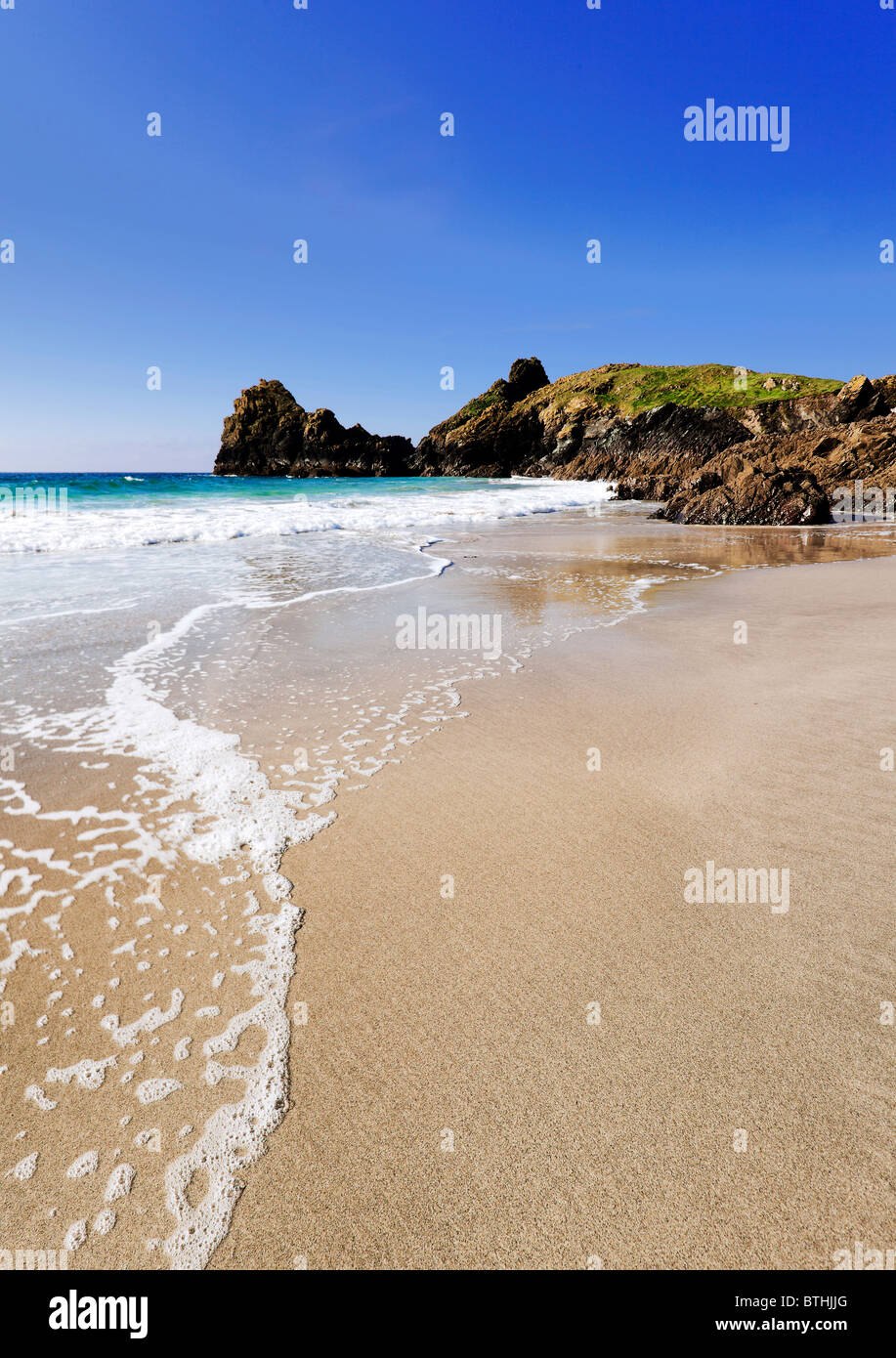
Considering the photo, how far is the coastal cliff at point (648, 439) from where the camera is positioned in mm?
20641

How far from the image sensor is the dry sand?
1.54 meters

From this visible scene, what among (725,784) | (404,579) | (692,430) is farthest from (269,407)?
(725,784)

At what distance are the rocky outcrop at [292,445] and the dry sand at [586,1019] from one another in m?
100

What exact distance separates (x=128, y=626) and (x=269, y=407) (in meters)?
111

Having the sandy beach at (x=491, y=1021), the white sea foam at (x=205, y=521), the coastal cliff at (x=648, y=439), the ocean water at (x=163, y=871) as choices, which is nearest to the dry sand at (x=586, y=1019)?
the sandy beach at (x=491, y=1021)

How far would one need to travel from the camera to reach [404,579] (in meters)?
10.4

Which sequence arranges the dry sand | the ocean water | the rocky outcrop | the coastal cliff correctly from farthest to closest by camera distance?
the rocky outcrop < the coastal cliff < the ocean water < the dry sand

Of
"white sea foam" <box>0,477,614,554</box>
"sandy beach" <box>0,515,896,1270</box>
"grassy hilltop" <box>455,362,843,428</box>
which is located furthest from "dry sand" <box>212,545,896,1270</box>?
"grassy hilltop" <box>455,362,843,428</box>

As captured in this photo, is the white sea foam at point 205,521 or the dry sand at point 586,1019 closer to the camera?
the dry sand at point 586,1019

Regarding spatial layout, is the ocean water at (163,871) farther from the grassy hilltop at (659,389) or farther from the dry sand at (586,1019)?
the grassy hilltop at (659,389)

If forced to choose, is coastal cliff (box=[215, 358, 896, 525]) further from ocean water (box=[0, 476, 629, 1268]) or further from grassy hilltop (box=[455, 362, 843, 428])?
ocean water (box=[0, 476, 629, 1268])

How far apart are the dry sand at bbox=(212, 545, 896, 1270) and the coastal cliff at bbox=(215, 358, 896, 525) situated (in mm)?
18317

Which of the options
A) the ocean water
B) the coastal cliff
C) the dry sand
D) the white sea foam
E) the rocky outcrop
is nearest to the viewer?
the dry sand
